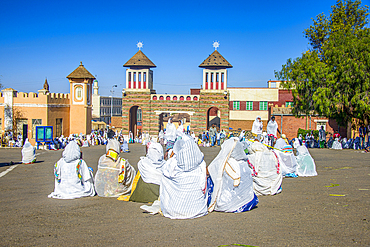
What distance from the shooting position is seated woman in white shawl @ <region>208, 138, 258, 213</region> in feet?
19.8

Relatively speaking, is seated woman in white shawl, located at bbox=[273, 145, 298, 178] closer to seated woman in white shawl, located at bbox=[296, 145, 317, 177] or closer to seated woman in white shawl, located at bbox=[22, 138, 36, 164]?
seated woman in white shawl, located at bbox=[296, 145, 317, 177]

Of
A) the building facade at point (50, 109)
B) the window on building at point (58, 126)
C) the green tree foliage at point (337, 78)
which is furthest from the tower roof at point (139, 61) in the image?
the green tree foliage at point (337, 78)

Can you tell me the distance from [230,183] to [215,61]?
26.1 metres

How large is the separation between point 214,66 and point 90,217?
26397 mm

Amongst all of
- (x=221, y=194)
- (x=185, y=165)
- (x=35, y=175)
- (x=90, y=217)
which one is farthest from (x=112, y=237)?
(x=35, y=175)

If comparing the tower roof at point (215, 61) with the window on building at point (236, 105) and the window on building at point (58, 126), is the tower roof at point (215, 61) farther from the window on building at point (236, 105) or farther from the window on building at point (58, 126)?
the window on building at point (58, 126)

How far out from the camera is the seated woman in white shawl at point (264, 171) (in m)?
7.55

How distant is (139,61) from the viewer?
1243 inches

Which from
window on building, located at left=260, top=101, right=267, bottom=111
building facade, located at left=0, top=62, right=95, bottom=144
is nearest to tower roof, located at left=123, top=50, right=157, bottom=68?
building facade, located at left=0, top=62, right=95, bottom=144

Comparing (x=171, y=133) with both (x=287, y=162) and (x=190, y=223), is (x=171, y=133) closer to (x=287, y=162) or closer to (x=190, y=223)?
(x=287, y=162)

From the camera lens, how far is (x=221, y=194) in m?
6.09

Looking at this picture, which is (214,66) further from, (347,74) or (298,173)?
(298,173)

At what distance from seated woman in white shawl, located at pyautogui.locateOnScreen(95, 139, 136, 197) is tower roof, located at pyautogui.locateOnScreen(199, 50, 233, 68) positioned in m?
24.3

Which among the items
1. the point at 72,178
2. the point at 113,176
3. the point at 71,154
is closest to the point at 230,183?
the point at 113,176
